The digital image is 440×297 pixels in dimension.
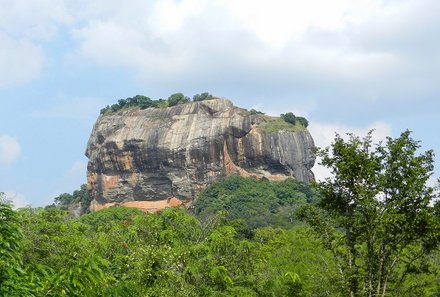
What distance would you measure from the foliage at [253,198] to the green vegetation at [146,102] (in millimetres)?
17545

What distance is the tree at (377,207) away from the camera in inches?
606

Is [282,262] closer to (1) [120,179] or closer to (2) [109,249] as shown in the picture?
(2) [109,249]

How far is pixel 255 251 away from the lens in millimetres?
22344

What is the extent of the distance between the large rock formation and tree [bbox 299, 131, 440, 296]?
93.7 m

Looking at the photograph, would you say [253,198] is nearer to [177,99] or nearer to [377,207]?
[177,99]

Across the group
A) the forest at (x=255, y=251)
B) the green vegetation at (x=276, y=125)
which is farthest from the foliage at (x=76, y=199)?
the forest at (x=255, y=251)

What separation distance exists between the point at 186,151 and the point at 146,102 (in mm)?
15937

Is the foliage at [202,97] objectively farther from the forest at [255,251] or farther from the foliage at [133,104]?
the forest at [255,251]

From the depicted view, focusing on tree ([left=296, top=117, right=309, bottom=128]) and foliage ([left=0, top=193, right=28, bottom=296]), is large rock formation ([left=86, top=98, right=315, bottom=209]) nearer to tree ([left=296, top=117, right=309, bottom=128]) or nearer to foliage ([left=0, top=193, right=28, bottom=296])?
tree ([left=296, top=117, right=309, bottom=128])

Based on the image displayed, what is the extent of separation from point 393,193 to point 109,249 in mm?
10311

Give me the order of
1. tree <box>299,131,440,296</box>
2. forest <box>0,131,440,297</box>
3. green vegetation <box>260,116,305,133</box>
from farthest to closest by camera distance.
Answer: green vegetation <box>260,116,305,133</box> < tree <box>299,131,440,296</box> < forest <box>0,131,440,297</box>

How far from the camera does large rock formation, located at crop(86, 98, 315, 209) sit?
110812 mm

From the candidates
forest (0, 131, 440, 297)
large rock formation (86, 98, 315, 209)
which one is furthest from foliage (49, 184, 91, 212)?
→ forest (0, 131, 440, 297)

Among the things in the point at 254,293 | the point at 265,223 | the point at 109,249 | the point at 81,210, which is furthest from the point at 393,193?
the point at 81,210
